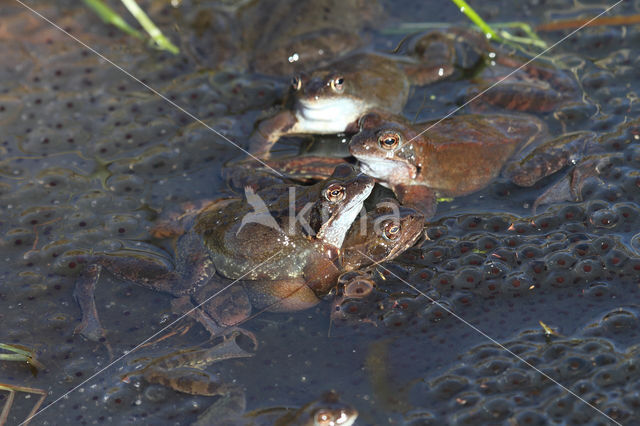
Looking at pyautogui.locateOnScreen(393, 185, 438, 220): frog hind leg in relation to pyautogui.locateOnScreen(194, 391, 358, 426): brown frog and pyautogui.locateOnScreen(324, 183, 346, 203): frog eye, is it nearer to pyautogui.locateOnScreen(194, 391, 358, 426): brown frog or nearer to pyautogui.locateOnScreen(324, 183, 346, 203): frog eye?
pyautogui.locateOnScreen(324, 183, 346, 203): frog eye

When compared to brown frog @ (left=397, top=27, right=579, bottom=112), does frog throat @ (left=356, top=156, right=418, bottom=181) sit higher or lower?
lower

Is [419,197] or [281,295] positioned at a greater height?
[419,197]

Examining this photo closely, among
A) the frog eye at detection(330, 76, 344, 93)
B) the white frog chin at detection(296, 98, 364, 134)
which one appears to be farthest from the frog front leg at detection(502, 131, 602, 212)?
the frog eye at detection(330, 76, 344, 93)

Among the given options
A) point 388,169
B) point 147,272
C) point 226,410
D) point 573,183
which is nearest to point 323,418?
point 226,410

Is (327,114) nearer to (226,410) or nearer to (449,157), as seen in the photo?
(449,157)

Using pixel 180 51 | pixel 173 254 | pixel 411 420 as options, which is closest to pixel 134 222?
pixel 173 254
